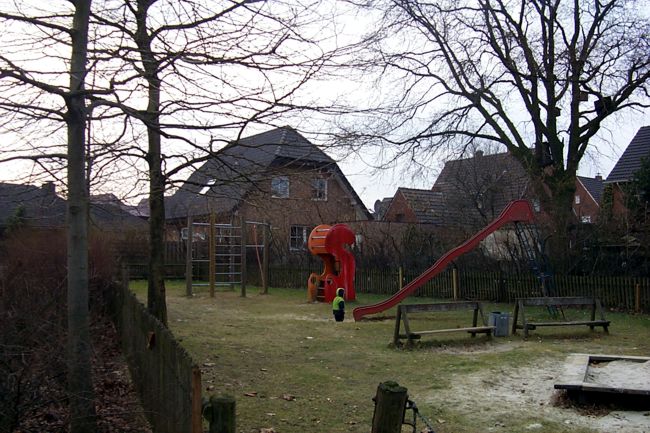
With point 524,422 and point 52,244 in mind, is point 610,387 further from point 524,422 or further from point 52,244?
point 52,244

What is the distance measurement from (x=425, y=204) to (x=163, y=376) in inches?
1387

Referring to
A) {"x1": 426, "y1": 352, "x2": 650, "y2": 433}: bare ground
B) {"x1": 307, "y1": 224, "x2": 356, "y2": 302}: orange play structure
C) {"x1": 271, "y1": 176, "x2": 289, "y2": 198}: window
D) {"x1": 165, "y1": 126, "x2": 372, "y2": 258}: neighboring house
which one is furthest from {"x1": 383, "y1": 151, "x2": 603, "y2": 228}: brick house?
{"x1": 271, "y1": 176, "x2": 289, "y2": 198}: window

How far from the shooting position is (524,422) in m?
6.25

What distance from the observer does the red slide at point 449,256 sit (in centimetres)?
1389

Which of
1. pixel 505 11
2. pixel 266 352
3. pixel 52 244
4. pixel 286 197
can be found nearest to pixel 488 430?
pixel 286 197

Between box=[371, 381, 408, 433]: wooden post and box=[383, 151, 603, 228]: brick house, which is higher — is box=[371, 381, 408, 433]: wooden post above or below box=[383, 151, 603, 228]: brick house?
below

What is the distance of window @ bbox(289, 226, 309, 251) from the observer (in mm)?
26703

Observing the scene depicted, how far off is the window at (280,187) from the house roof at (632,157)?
89.3 feet

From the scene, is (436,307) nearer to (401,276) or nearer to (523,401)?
(523,401)

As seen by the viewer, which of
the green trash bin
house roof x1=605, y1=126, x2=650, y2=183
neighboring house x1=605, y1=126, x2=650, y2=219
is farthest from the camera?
house roof x1=605, y1=126, x2=650, y2=183

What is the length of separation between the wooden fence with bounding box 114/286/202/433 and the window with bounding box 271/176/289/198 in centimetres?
206

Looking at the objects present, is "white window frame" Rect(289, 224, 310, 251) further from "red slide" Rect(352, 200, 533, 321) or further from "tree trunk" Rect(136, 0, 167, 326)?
"tree trunk" Rect(136, 0, 167, 326)

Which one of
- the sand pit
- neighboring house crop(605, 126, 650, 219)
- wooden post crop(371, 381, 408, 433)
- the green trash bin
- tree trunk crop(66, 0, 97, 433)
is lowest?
the sand pit

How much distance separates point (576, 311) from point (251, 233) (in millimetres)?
14949
